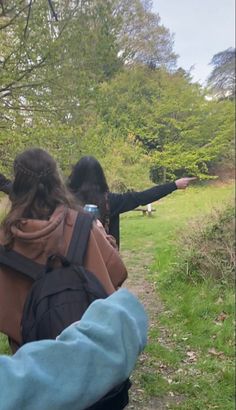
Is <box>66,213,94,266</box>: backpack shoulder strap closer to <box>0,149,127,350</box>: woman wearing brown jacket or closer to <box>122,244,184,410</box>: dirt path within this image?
<box>0,149,127,350</box>: woman wearing brown jacket

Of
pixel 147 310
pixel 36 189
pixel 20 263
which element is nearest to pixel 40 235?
pixel 20 263

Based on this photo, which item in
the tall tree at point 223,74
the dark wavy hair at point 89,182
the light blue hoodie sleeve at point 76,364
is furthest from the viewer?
the tall tree at point 223,74

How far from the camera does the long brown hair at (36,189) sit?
1.82 m

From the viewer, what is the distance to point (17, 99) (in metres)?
5.63

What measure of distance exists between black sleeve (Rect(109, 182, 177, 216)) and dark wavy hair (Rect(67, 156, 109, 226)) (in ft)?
0.51

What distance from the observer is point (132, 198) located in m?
3.15

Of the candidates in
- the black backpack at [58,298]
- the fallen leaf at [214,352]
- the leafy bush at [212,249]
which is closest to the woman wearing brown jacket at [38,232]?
the black backpack at [58,298]

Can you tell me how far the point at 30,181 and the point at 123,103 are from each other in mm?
6255

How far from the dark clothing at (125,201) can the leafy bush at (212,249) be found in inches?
95.4

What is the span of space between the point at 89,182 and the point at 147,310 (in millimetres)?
2816

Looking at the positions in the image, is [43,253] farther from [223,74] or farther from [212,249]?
[223,74]

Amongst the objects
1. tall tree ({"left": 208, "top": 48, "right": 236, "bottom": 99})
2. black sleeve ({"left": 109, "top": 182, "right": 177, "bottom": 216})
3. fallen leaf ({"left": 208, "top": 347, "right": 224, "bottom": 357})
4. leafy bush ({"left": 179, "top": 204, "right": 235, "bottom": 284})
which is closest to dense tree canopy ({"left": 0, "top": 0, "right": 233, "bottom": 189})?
tall tree ({"left": 208, "top": 48, "right": 236, "bottom": 99})

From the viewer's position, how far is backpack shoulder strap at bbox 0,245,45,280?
5.50 ft

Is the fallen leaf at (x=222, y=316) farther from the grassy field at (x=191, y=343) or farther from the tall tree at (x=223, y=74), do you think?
the tall tree at (x=223, y=74)
